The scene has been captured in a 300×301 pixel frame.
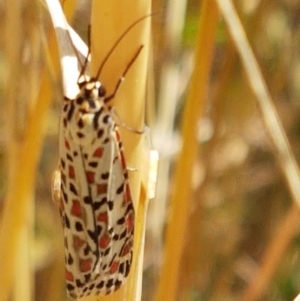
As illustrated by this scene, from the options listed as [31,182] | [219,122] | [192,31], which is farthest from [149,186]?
[192,31]

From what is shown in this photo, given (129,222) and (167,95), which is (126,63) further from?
(167,95)

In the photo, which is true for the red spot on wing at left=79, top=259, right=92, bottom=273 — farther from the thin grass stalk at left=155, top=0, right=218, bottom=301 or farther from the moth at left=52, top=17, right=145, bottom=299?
the thin grass stalk at left=155, top=0, right=218, bottom=301

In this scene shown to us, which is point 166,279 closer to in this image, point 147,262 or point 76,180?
point 76,180

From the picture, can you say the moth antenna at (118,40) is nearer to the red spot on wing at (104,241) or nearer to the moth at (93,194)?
the moth at (93,194)

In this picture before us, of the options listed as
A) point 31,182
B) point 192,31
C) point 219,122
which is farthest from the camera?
point 192,31

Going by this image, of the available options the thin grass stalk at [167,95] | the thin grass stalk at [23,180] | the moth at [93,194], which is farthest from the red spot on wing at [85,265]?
the thin grass stalk at [167,95]

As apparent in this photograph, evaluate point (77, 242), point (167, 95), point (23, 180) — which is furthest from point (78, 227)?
point (167, 95)

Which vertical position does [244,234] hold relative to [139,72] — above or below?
below
